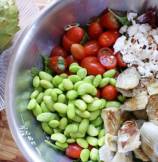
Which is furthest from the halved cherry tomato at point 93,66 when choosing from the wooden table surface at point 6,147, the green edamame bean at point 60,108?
the wooden table surface at point 6,147

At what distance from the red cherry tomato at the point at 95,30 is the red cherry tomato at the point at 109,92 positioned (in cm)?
16

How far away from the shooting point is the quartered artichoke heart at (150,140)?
2.90ft

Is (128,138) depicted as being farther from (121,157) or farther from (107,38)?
(107,38)

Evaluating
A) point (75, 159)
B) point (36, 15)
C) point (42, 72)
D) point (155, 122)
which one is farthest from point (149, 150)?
point (36, 15)

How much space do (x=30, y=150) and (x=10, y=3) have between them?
14.0 inches

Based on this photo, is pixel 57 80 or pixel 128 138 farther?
pixel 57 80

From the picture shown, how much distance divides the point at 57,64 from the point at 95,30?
0.45ft

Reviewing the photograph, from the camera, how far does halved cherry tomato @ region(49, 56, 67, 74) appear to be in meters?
1.04

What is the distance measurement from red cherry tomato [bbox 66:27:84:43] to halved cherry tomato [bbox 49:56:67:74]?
2.4 inches

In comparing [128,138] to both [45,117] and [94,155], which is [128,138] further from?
[45,117]

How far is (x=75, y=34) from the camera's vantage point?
3.49 ft

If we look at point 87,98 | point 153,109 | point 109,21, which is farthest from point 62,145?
point 109,21

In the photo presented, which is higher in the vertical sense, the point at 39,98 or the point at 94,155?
the point at 39,98

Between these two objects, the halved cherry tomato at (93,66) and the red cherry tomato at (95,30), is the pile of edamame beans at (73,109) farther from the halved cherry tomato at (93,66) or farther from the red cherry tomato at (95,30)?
the red cherry tomato at (95,30)
